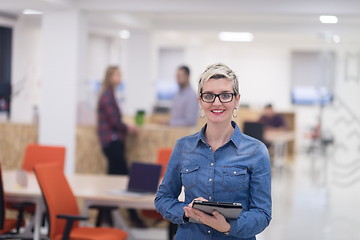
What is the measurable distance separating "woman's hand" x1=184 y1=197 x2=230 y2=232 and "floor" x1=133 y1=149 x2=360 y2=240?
4.92 meters

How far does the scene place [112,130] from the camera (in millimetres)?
8383

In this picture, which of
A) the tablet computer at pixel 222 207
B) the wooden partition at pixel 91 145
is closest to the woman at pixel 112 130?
the wooden partition at pixel 91 145

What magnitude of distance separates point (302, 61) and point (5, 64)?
32.2ft

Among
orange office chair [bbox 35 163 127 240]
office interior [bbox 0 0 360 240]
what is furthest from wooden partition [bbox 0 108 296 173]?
A: orange office chair [bbox 35 163 127 240]

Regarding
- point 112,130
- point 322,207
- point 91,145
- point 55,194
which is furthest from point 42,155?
point 322,207

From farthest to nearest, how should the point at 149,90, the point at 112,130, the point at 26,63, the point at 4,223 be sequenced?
the point at 26,63 < the point at 149,90 < the point at 112,130 < the point at 4,223

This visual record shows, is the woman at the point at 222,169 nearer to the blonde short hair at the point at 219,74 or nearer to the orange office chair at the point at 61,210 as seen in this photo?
the blonde short hair at the point at 219,74

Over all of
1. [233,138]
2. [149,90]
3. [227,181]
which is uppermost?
[149,90]

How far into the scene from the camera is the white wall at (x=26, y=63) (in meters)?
14.1

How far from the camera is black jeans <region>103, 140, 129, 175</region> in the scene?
8383mm

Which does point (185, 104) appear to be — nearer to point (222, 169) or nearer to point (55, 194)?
point (55, 194)

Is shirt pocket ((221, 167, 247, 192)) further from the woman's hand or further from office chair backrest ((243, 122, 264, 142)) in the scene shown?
office chair backrest ((243, 122, 264, 142))

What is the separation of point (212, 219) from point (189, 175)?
0.25 metres

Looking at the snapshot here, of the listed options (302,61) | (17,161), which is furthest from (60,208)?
(302,61)
